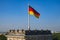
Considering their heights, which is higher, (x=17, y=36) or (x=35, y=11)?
(x=35, y=11)

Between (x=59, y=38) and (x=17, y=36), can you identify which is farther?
(x=59, y=38)

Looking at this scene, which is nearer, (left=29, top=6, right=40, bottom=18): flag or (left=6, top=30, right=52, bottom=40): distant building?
(left=29, top=6, right=40, bottom=18): flag

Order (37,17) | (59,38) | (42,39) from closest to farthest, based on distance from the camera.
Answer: (37,17)
(42,39)
(59,38)

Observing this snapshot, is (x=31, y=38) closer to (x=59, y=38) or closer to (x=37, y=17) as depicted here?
(x=37, y=17)

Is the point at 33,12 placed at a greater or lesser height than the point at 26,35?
greater

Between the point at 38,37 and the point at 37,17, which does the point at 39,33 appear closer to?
the point at 38,37

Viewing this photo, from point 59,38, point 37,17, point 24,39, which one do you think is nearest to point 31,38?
point 24,39

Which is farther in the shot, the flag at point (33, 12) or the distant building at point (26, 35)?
the distant building at point (26, 35)

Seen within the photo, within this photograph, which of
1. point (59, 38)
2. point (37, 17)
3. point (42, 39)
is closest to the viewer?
point (37, 17)

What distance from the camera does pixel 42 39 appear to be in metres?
65.4

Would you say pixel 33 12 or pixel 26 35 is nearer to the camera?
pixel 33 12

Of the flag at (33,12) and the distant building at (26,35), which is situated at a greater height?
the flag at (33,12)

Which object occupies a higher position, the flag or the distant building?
the flag

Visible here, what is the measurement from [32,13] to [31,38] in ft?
21.8
